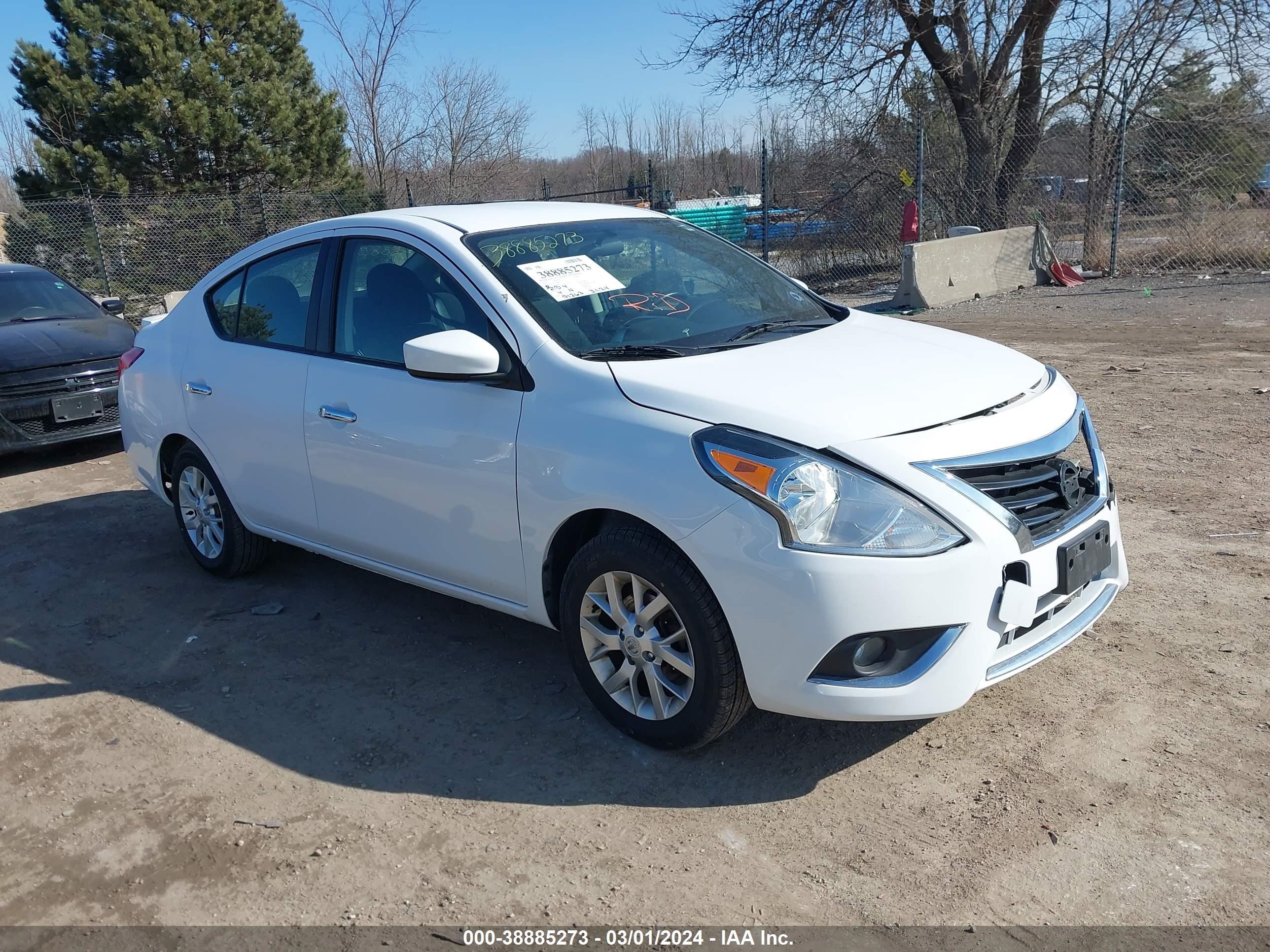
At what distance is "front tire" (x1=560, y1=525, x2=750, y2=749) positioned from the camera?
3223mm

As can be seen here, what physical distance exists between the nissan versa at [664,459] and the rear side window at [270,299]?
0.02 meters

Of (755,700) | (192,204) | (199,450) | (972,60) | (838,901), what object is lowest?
(838,901)

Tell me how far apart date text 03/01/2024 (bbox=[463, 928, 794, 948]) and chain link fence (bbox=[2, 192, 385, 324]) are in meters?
16.3

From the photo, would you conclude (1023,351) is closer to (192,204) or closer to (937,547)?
(937,547)

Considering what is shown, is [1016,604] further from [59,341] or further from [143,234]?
[143,234]

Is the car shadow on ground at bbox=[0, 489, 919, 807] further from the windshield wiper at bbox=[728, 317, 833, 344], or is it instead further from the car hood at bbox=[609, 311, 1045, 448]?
the windshield wiper at bbox=[728, 317, 833, 344]

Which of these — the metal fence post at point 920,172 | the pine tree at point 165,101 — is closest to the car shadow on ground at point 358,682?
the metal fence post at point 920,172

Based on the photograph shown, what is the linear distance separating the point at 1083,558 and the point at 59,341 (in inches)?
319

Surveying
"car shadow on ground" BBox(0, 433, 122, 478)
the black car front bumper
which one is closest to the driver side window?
the black car front bumper

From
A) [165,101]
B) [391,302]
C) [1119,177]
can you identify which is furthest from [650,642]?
[165,101]

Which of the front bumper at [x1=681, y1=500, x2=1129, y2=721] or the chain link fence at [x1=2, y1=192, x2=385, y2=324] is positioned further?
the chain link fence at [x1=2, y1=192, x2=385, y2=324]

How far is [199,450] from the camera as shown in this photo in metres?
5.31

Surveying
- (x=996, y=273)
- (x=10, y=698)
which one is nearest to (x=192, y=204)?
(x=996, y=273)

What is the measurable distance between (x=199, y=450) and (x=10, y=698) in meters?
1.47
